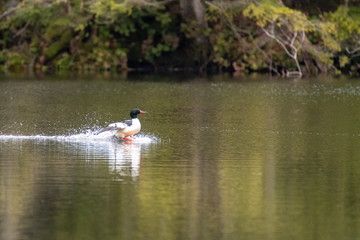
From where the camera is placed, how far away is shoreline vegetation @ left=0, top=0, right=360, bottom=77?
1828 inches

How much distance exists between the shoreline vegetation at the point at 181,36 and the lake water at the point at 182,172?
55.4ft

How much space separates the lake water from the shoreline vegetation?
16.9 meters

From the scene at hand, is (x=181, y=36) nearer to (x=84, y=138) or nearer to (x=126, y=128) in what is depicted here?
(x=84, y=138)

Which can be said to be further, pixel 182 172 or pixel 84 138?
pixel 84 138

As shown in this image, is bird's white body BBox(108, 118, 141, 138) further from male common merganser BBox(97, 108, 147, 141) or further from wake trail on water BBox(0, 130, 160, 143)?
wake trail on water BBox(0, 130, 160, 143)

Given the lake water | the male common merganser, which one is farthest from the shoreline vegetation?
the male common merganser

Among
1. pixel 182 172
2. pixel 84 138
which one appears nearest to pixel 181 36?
pixel 84 138

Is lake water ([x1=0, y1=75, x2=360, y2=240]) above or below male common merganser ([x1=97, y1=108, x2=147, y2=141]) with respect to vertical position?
below

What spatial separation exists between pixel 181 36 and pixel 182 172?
3806cm

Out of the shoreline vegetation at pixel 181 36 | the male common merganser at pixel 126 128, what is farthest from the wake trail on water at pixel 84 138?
the shoreline vegetation at pixel 181 36

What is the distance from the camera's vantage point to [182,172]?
15016 millimetres

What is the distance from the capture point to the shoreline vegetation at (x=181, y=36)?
152 feet

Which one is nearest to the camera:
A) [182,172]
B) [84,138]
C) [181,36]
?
[182,172]

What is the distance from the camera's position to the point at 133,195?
42.7 feet
